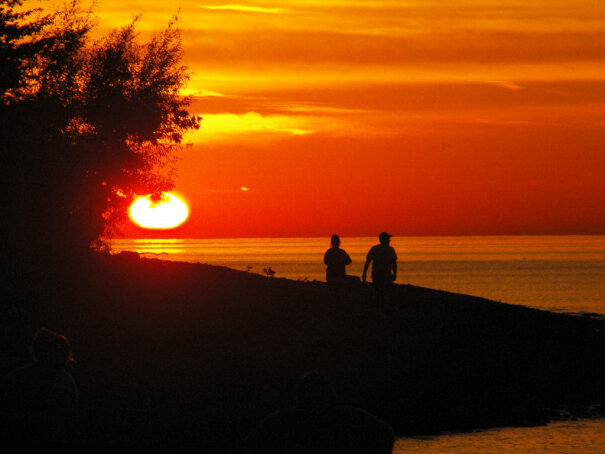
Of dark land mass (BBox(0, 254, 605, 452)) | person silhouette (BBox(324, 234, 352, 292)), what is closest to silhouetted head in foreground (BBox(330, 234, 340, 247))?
person silhouette (BBox(324, 234, 352, 292))

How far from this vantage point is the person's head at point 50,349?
826cm

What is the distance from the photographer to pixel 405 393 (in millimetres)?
22125

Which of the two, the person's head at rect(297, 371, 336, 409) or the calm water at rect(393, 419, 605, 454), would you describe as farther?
the calm water at rect(393, 419, 605, 454)

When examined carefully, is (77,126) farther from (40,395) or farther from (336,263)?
(40,395)

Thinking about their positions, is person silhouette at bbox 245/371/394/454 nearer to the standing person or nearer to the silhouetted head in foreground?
the standing person

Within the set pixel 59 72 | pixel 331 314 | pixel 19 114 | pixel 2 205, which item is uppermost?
pixel 59 72

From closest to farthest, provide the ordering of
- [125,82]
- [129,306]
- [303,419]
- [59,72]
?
[303,419] → [129,306] → [59,72] → [125,82]

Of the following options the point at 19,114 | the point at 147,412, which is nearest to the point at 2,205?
the point at 19,114

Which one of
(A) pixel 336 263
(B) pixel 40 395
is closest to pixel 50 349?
(B) pixel 40 395

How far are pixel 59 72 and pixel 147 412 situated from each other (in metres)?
21.4

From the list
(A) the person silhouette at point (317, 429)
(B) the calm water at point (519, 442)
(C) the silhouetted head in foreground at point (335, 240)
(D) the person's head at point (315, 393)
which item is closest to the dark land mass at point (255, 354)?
(B) the calm water at point (519, 442)

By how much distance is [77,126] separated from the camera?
36750 millimetres

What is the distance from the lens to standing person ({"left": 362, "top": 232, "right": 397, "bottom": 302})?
22.5 m

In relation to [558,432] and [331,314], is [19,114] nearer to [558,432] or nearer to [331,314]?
[331,314]
